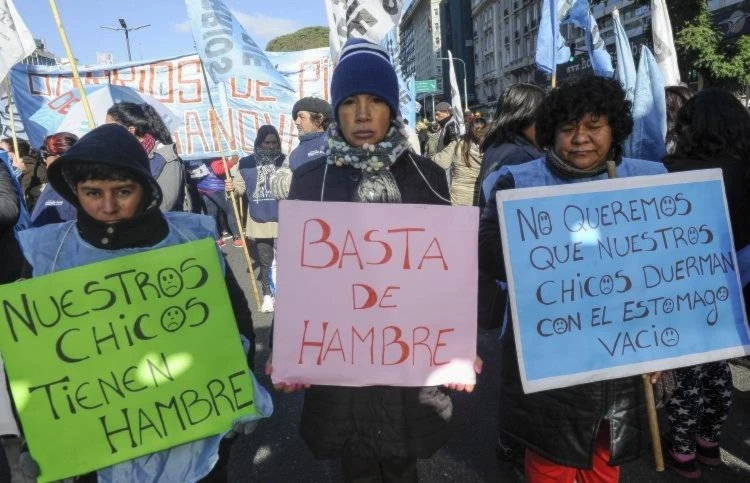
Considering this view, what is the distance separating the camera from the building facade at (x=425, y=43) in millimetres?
81250

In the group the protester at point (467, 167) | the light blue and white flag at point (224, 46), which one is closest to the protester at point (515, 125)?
the protester at point (467, 167)

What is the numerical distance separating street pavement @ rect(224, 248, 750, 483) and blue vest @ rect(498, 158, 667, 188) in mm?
1457

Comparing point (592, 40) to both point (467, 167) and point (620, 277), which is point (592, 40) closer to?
point (467, 167)

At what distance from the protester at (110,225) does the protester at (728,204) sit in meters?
1.94

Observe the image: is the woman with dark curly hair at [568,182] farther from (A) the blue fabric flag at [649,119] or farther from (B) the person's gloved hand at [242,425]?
(A) the blue fabric flag at [649,119]

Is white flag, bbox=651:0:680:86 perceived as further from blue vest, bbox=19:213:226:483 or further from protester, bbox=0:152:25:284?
protester, bbox=0:152:25:284

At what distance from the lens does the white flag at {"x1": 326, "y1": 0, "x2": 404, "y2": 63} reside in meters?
3.78

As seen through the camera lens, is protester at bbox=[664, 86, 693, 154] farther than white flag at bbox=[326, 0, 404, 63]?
No

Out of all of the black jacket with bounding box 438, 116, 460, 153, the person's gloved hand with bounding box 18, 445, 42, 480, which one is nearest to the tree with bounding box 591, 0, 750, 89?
the black jacket with bounding box 438, 116, 460, 153

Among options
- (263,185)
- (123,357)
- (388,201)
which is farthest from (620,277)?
(263,185)

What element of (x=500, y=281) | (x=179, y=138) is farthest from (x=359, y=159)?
(x=179, y=138)

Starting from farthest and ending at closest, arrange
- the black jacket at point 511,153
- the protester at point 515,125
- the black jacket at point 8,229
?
the protester at point 515,125 < the black jacket at point 511,153 < the black jacket at point 8,229

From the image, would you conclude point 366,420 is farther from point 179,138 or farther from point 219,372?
point 179,138

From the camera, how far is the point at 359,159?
163 centimetres
